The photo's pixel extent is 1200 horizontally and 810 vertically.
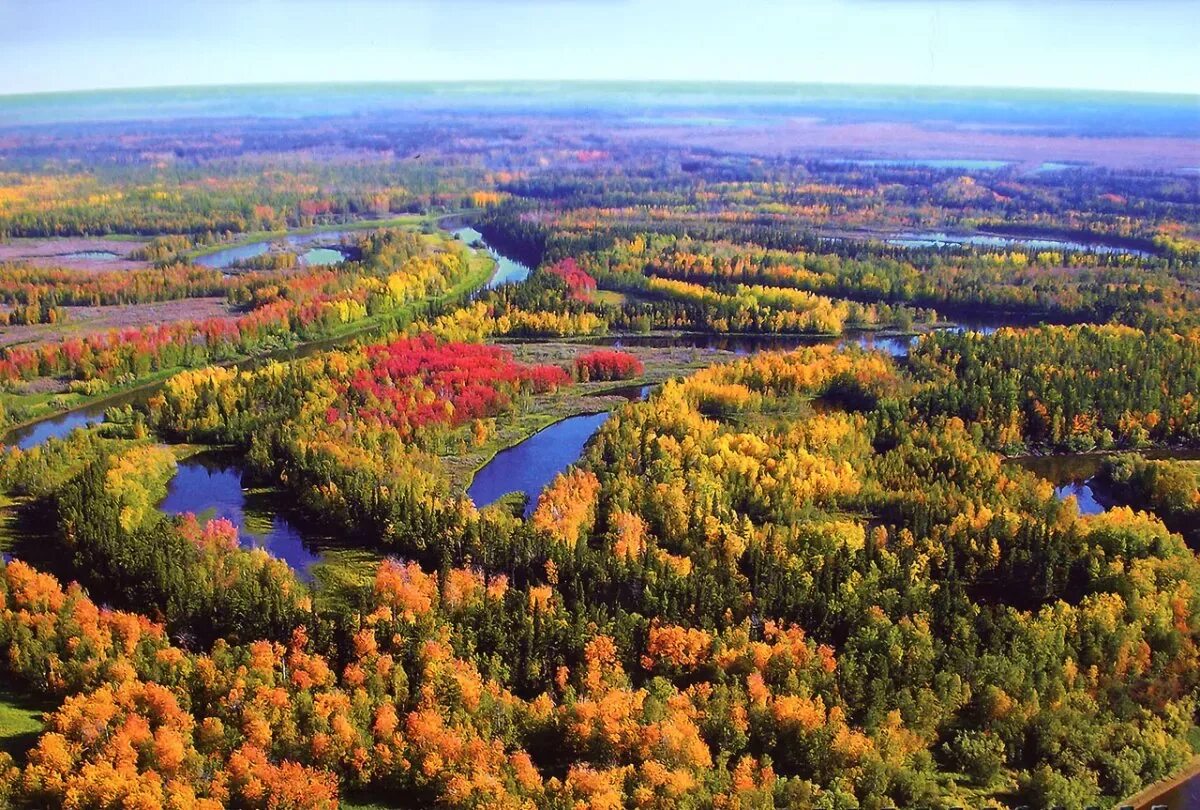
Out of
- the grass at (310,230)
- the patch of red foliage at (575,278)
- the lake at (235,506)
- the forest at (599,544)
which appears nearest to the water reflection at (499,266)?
the patch of red foliage at (575,278)

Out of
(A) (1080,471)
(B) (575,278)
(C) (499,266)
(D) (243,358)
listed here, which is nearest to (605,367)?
(B) (575,278)

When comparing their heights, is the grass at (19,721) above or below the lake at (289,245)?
below

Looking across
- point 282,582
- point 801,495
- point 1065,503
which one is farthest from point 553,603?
point 1065,503

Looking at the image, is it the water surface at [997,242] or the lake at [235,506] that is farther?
the water surface at [997,242]

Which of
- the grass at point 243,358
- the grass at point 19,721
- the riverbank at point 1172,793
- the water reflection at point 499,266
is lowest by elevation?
the riverbank at point 1172,793

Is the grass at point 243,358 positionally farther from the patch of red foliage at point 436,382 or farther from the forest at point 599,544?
the patch of red foliage at point 436,382

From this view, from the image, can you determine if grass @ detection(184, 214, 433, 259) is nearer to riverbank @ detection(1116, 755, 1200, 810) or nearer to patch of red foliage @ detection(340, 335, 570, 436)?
patch of red foliage @ detection(340, 335, 570, 436)

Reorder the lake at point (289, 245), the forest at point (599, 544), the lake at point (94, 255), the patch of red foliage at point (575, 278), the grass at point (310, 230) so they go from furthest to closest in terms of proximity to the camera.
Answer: the grass at point (310, 230), the lake at point (94, 255), the lake at point (289, 245), the patch of red foliage at point (575, 278), the forest at point (599, 544)
